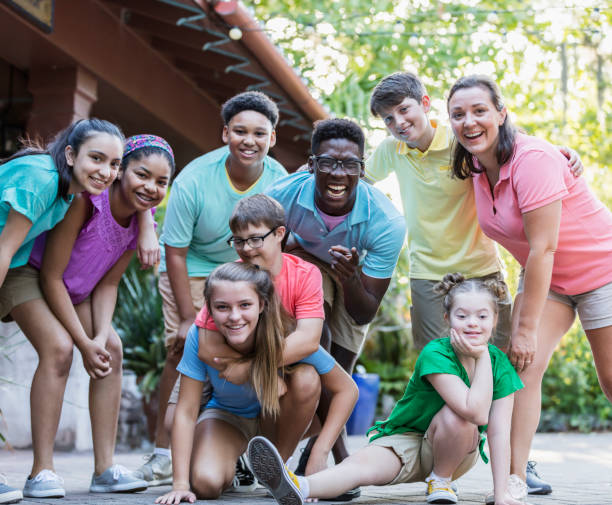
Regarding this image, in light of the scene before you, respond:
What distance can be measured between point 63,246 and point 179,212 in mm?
672

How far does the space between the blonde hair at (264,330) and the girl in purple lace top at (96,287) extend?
0.60 meters

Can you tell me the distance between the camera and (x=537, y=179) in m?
2.98

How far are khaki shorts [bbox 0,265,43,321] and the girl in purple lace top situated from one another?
38mm

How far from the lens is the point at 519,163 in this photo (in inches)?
120

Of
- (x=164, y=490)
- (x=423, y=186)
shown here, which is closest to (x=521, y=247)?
(x=423, y=186)

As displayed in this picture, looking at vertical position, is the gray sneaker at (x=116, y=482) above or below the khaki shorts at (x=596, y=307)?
below

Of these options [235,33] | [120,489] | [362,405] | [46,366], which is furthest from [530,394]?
[362,405]

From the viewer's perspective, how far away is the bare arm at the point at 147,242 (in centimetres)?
342

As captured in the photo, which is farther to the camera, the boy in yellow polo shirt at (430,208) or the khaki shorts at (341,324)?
the khaki shorts at (341,324)

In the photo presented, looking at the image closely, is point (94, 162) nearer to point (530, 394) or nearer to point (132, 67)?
point (530, 394)

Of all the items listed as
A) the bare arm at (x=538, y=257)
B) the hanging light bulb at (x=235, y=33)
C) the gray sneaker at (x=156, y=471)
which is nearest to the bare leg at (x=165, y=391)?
the gray sneaker at (x=156, y=471)

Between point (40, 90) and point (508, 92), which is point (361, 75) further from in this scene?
point (40, 90)

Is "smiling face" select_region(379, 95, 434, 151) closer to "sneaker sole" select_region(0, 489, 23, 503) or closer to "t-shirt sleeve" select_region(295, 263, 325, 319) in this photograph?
"t-shirt sleeve" select_region(295, 263, 325, 319)

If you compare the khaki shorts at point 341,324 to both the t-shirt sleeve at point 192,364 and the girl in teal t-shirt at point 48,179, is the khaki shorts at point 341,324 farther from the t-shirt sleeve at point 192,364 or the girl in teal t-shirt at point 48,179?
the girl in teal t-shirt at point 48,179
